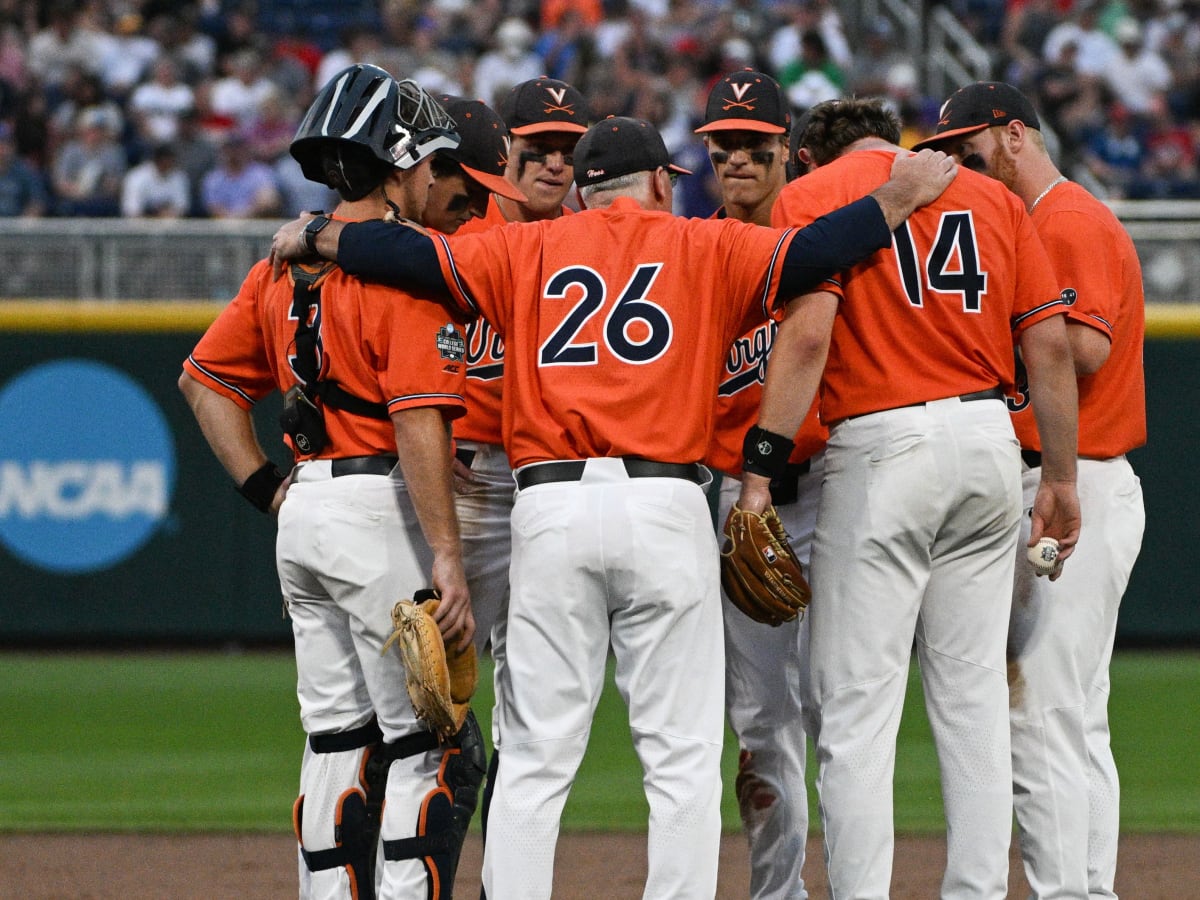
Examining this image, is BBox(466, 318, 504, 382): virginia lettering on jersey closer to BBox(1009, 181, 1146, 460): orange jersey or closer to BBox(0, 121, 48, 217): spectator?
BBox(1009, 181, 1146, 460): orange jersey

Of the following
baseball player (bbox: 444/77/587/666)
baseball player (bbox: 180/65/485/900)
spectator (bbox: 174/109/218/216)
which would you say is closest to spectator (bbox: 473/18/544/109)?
spectator (bbox: 174/109/218/216)

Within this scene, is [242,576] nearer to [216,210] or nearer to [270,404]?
[270,404]

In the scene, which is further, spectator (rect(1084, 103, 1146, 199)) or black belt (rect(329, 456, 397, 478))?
spectator (rect(1084, 103, 1146, 199))

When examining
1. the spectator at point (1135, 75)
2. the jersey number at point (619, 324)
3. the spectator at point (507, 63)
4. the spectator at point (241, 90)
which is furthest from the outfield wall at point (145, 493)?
the jersey number at point (619, 324)

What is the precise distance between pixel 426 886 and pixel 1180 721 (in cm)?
496

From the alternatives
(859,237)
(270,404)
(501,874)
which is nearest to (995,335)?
(859,237)

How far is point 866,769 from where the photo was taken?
3.93 metres

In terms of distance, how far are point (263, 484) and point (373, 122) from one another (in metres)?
1.13

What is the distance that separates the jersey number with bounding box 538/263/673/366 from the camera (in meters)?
3.78

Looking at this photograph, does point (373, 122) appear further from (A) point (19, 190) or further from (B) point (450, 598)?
(A) point (19, 190)

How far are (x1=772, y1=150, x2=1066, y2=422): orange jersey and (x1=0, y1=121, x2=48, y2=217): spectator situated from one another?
8.94m

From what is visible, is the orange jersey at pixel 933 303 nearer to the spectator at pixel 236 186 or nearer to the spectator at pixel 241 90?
the spectator at pixel 236 186

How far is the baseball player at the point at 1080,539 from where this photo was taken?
4.18 metres

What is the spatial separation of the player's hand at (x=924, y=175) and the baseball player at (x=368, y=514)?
3.69ft
